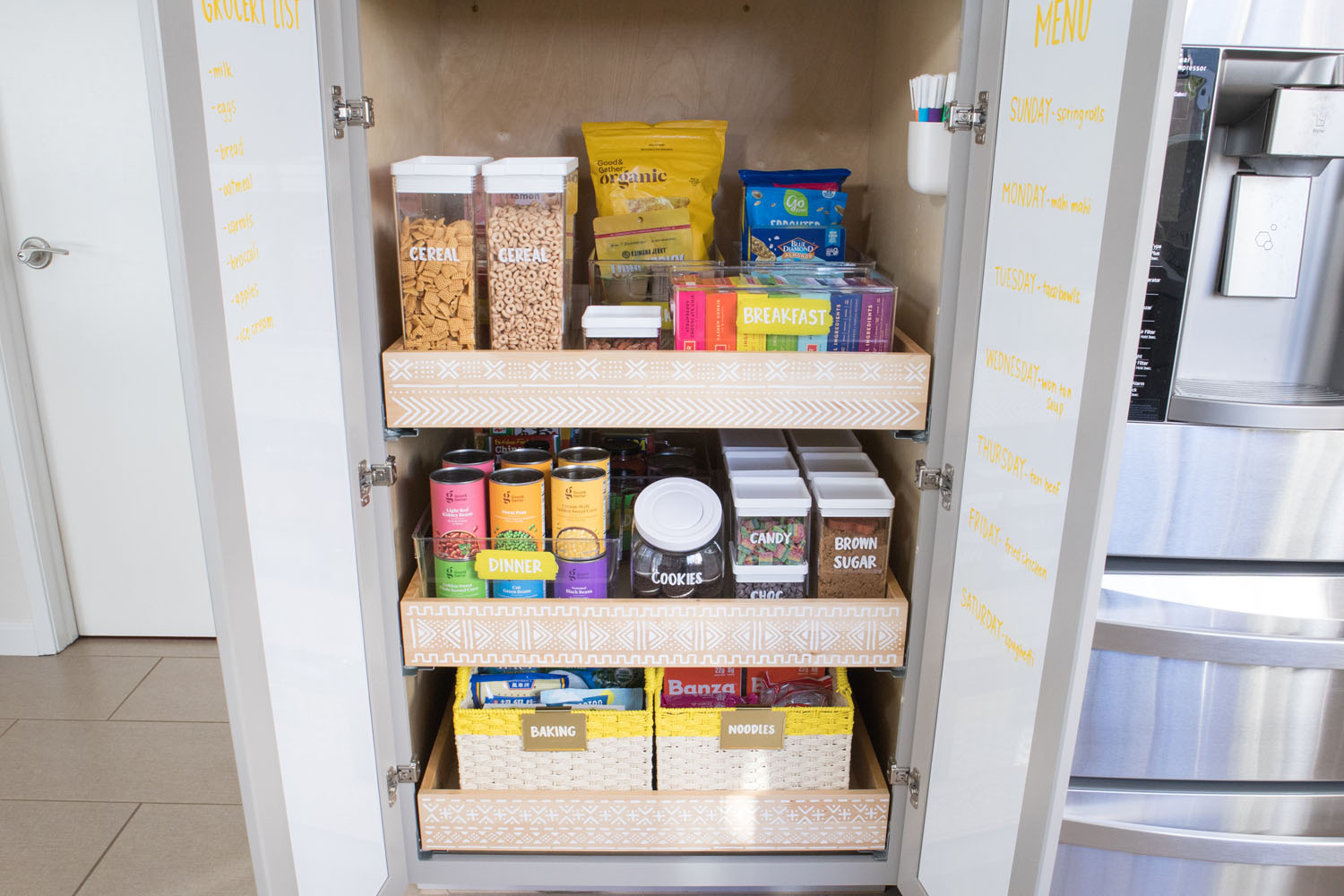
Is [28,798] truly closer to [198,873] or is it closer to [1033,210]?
[198,873]

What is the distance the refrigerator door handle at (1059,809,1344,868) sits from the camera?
154 centimetres

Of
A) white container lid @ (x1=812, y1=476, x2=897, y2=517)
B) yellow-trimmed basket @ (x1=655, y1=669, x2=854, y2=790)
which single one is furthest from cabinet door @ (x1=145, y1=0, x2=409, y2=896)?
white container lid @ (x1=812, y1=476, x2=897, y2=517)

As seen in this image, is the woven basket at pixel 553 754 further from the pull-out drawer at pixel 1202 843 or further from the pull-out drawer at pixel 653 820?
the pull-out drawer at pixel 1202 843

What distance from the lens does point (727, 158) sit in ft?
6.69

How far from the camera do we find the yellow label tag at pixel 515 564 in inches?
65.7

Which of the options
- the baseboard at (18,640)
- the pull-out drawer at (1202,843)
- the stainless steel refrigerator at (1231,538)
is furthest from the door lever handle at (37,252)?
the pull-out drawer at (1202,843)

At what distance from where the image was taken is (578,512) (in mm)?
1675

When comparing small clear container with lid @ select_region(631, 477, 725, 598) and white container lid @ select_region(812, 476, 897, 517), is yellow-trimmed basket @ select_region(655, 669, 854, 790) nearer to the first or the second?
small clear container with lid @ select_region(631, 477, 725, 598)

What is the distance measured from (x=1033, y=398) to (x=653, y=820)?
3.54 feet

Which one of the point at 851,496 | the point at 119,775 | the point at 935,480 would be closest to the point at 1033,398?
the point at 935,480

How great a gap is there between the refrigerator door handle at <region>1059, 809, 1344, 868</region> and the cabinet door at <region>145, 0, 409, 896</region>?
49.1 inches

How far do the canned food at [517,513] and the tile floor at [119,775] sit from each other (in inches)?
36.6

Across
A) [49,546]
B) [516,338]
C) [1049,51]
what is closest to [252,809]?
[516,338]

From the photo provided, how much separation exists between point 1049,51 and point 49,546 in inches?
112
